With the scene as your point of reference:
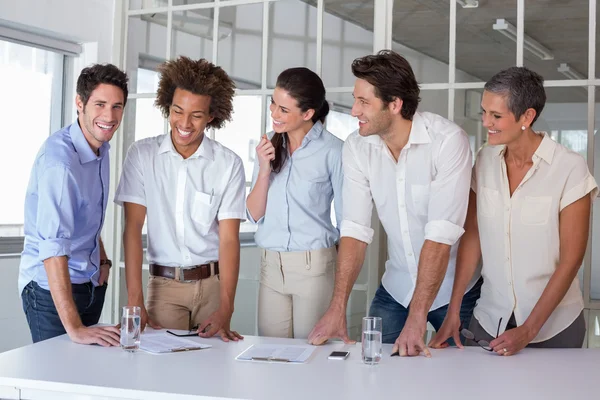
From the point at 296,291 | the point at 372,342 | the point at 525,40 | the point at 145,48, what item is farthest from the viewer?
the point at 145,48

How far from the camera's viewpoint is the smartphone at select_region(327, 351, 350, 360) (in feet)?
7.57

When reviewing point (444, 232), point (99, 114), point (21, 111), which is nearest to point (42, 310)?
point (99, 114)

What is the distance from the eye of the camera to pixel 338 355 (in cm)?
233

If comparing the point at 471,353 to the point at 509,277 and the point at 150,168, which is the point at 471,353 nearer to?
the point at 509,277

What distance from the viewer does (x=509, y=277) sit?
8.66 feet

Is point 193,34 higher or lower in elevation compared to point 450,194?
higher

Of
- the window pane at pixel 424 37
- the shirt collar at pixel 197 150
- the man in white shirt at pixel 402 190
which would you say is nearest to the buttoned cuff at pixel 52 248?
the shirt collar at pixel 197 150

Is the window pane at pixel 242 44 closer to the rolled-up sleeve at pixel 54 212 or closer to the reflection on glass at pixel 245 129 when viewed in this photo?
the reflection on glass at pixel 245 129

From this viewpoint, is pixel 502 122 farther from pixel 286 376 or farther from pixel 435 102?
pixel 286 376

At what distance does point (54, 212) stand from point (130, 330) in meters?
0.51

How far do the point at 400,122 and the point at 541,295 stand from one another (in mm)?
792

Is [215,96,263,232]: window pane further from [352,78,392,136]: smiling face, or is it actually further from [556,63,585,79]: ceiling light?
[556,63,585,79]: ceiling light

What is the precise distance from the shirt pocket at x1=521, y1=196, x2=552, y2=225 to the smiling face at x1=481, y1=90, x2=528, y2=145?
0.72 feet

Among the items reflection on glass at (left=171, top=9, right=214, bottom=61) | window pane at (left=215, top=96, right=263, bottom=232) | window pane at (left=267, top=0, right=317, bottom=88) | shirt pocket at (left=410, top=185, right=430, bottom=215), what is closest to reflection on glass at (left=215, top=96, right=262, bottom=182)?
window pane at (left=215, top=96, right=263, bottom=232)
